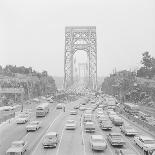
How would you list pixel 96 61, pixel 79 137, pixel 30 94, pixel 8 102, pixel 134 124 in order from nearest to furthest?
pixel 79 137
pixel 134 124
pixel 8 102
pixel 30 94
pixel 96 61

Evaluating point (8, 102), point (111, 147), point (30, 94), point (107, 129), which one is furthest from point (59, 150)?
point (30, 94)

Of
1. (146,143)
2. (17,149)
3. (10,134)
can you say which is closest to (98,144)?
(146,143)

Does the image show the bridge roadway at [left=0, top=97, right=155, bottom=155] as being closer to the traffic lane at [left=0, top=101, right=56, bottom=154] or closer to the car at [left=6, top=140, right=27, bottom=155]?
the traffic lane at [left=0, top=101, right=56, bottom=154]

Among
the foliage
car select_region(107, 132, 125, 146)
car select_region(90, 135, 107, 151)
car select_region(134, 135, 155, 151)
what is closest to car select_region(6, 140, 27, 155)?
car select_region(90, 135, 107, 151)

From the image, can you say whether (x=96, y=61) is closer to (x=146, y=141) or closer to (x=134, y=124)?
(x=134, y=124)

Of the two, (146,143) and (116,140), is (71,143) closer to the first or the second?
(116,140)

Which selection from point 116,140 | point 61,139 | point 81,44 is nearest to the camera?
point 116,140
